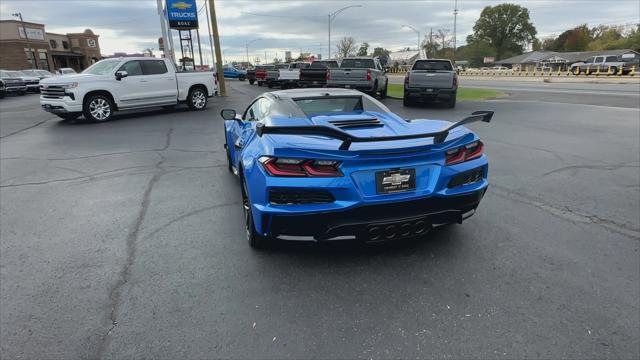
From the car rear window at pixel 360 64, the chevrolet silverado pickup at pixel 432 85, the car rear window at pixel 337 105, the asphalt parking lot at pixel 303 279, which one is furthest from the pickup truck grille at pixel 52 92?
the car rear window at pixel 360 64

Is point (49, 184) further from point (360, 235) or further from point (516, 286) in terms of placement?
point (516, 286)

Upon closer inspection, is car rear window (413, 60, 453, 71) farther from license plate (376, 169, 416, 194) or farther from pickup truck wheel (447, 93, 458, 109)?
license plate (376, 169, 416, 194)

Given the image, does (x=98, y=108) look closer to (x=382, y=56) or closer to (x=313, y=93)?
(x=313, y=93)

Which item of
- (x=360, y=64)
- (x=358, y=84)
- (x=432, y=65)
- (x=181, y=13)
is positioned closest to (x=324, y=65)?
(x=360, y=64)

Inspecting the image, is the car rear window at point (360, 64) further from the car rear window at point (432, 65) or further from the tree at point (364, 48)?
the tree at point (364, 48)

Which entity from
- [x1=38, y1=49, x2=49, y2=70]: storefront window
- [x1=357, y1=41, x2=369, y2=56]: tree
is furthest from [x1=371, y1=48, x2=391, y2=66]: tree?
[x1=38, y1=49, x2=49, y2=70]: storefront window

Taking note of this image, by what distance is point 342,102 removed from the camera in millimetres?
4574

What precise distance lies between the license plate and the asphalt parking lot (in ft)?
2.50

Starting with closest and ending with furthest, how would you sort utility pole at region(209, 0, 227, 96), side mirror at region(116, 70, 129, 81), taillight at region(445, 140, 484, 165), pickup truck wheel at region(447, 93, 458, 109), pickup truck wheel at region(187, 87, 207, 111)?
taillight at region(445, 140, 484, 165), side mirror at region(116, 70, 129, 81), pickup truck wheel at region(447, 93, 458, 109), pickup truck wheel at region(187, 87, 207, 111), utility pole at region(209, 0, 227, 96)

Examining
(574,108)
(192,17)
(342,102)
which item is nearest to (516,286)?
(342,102)

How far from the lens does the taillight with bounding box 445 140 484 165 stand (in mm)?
3179

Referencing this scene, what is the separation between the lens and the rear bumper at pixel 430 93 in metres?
14.6

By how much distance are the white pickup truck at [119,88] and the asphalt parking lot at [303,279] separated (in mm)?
6933

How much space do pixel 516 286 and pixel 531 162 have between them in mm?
4452
